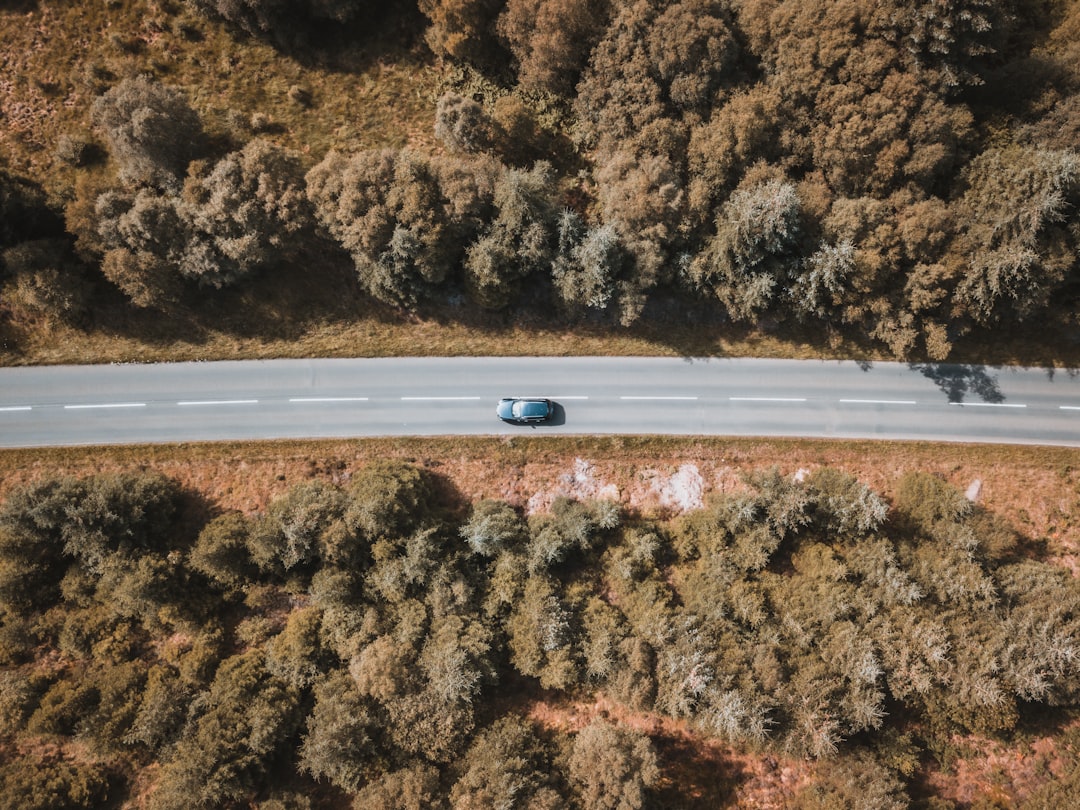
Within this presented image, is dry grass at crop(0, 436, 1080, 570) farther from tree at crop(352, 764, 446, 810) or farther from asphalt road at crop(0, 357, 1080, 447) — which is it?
tree at crop(352, 764, 446, 810)

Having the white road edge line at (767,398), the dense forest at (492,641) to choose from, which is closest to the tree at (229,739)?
the dense forest at (492,641)

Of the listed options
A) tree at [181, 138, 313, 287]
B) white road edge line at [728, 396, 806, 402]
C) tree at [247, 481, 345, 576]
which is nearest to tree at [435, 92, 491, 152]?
tree at [181, 138, 313, 287]

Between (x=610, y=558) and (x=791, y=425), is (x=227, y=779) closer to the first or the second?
(x=610, y=558)

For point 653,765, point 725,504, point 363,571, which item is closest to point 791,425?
point 725,504

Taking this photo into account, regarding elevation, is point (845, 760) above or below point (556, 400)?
below

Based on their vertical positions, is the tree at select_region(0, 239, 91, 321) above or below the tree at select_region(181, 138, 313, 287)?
below

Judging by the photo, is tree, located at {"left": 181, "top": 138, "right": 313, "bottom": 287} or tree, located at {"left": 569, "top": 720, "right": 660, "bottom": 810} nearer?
tree, located at {"left": 569, "top": 720, "right": 660, "bottom": 810}

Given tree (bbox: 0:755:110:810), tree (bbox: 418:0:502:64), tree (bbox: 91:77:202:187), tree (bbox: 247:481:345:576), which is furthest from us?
tree (bbox: 418:0:502:64)
